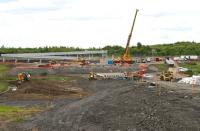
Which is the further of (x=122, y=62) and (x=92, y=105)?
(x=122, y=62)

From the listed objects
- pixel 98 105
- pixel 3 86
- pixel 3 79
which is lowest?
pixel 3 86

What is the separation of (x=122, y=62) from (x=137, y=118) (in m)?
75.3

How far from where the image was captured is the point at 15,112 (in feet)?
165

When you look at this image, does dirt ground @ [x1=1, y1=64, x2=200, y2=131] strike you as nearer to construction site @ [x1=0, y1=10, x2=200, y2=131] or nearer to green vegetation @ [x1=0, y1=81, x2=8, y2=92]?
construction site @ [x1=0, y1=10, x2=200, y2=131]

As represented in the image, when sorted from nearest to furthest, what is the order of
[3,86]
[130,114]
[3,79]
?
1. [130,114]
2. [3,86]
3. [3,79]

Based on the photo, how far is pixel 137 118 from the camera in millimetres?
35875

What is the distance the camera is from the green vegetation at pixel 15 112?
1823 inches

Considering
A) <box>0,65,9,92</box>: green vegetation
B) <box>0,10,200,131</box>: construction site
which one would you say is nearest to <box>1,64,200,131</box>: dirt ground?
<box>0,10,200,131</box>: construction site

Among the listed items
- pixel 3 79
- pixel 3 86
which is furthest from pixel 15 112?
pixel 3 79

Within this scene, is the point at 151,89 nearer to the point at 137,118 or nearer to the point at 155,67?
the point at 137,118

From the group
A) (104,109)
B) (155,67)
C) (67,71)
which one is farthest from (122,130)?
(155,67)

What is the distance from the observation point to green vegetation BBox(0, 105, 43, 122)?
46.3 meters

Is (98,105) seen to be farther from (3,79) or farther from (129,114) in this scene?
(3,79)

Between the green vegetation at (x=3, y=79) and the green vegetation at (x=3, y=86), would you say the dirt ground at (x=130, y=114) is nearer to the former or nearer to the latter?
the green vegetation at (x=3, y=86)
